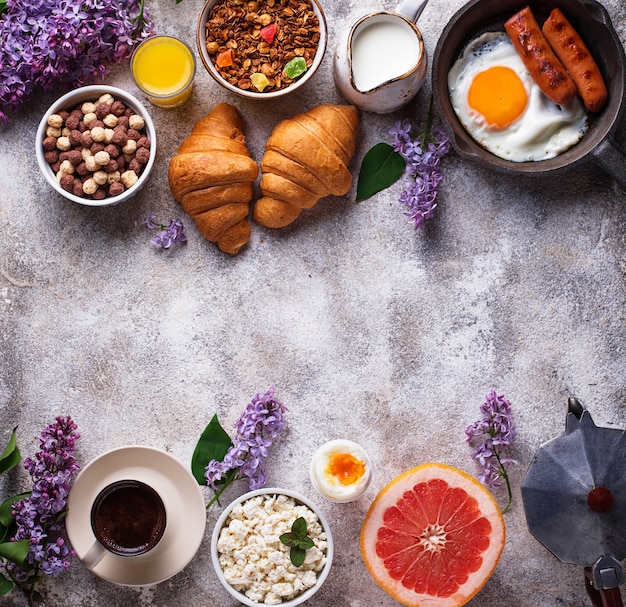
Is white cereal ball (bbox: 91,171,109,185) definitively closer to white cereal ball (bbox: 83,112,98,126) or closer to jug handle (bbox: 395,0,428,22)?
white cereal ball (bbox: 83,112,98,126)

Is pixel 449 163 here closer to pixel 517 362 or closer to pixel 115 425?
pixel 517 362

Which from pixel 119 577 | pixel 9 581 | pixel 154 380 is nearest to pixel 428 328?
pixel 154 380

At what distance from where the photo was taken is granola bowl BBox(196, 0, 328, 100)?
84.3 inches

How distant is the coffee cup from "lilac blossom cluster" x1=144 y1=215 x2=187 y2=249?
0.73 m

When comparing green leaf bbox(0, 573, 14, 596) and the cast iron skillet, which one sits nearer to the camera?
the cast iron skillet

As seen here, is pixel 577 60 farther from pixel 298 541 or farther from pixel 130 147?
pixel 298 541

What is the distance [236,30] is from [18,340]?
1167mm

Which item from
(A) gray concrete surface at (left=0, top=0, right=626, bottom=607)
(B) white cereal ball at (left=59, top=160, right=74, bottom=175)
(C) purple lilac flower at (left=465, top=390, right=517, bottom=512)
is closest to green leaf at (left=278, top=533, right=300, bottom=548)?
(A) gray concrete surface at (left=0, top=0, right=626, bottom=607)

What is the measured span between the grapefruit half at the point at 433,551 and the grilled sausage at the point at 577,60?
3.77ft

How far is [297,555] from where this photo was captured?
2039mm

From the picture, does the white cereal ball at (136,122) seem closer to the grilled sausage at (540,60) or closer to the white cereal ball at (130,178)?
the white cereal ball at (130,178)

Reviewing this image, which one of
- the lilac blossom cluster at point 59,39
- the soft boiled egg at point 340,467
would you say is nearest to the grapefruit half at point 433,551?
the soft boiled egg at point 340,467

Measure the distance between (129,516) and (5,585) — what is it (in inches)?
19.1

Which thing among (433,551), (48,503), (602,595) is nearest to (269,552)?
(433,551)
